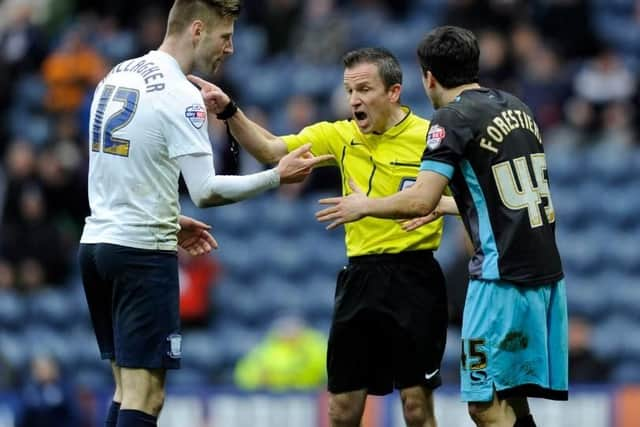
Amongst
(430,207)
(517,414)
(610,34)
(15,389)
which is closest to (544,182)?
(430,207)

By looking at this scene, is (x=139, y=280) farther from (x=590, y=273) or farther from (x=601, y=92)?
(x=601, y=92)

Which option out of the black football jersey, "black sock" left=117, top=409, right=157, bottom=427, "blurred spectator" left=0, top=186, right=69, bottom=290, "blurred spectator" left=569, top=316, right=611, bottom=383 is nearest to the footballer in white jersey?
"black sock" left=117, top=409, right=157, bottom=427

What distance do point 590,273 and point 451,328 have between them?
6.64 ft

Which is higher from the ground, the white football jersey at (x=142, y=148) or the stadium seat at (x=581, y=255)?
the white football jersey at (x=142, y=148)

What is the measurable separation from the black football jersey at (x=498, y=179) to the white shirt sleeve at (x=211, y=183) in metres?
0.82

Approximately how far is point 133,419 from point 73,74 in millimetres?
10433

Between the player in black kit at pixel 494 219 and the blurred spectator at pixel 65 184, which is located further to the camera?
the blurred spectator at pixel 65 184

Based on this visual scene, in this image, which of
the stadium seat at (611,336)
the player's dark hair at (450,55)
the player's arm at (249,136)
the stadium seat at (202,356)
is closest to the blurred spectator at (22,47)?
the stadium seat at (202,356)

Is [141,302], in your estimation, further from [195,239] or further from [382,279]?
[382,279]

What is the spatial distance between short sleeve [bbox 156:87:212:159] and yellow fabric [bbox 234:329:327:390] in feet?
21.8

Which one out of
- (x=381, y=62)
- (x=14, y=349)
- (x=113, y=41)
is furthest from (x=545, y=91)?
(x=381, y=62)

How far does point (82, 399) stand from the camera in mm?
13000

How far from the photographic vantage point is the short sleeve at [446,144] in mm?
7047

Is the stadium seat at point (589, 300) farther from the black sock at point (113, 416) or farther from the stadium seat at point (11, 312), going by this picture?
the black sock at point (113, 416)
